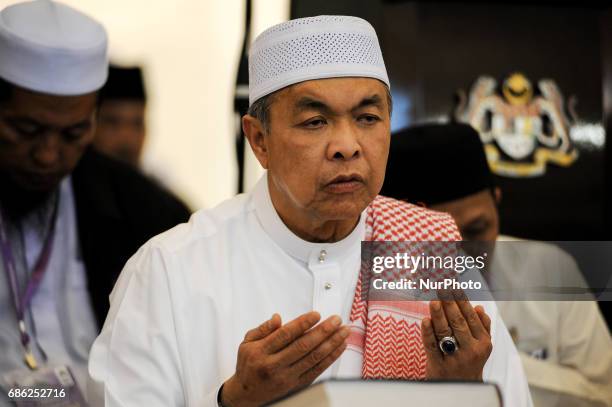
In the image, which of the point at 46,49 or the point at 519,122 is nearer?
the point at 46,49

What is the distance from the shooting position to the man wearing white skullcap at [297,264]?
1919 millimetres

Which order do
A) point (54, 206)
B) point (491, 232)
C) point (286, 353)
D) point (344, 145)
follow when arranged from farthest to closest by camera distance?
point (491, 232) → point (54, 206) → point (344, 145) → point (286, 353)

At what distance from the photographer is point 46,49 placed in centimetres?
247

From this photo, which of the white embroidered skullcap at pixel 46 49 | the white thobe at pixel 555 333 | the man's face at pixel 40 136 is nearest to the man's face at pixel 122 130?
the man's face at pixel 40 136

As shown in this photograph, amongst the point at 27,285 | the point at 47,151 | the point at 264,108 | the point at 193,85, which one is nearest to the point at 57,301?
the point at 27,285

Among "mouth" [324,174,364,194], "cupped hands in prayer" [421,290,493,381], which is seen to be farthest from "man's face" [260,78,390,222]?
"cupped hands in prayer" [421,290,493,381]

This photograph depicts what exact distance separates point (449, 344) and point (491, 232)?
119 centimetres

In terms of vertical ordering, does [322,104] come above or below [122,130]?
above

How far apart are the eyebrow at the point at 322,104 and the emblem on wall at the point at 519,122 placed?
6.42ft

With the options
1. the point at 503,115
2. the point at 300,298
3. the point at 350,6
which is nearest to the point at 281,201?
the point at 300,298

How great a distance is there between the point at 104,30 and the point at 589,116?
7.96 feet

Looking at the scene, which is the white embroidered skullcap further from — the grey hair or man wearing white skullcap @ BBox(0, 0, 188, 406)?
the grey hair

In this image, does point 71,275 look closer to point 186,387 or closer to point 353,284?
point 186,387

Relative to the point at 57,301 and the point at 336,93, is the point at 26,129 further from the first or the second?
the point at 336,93
